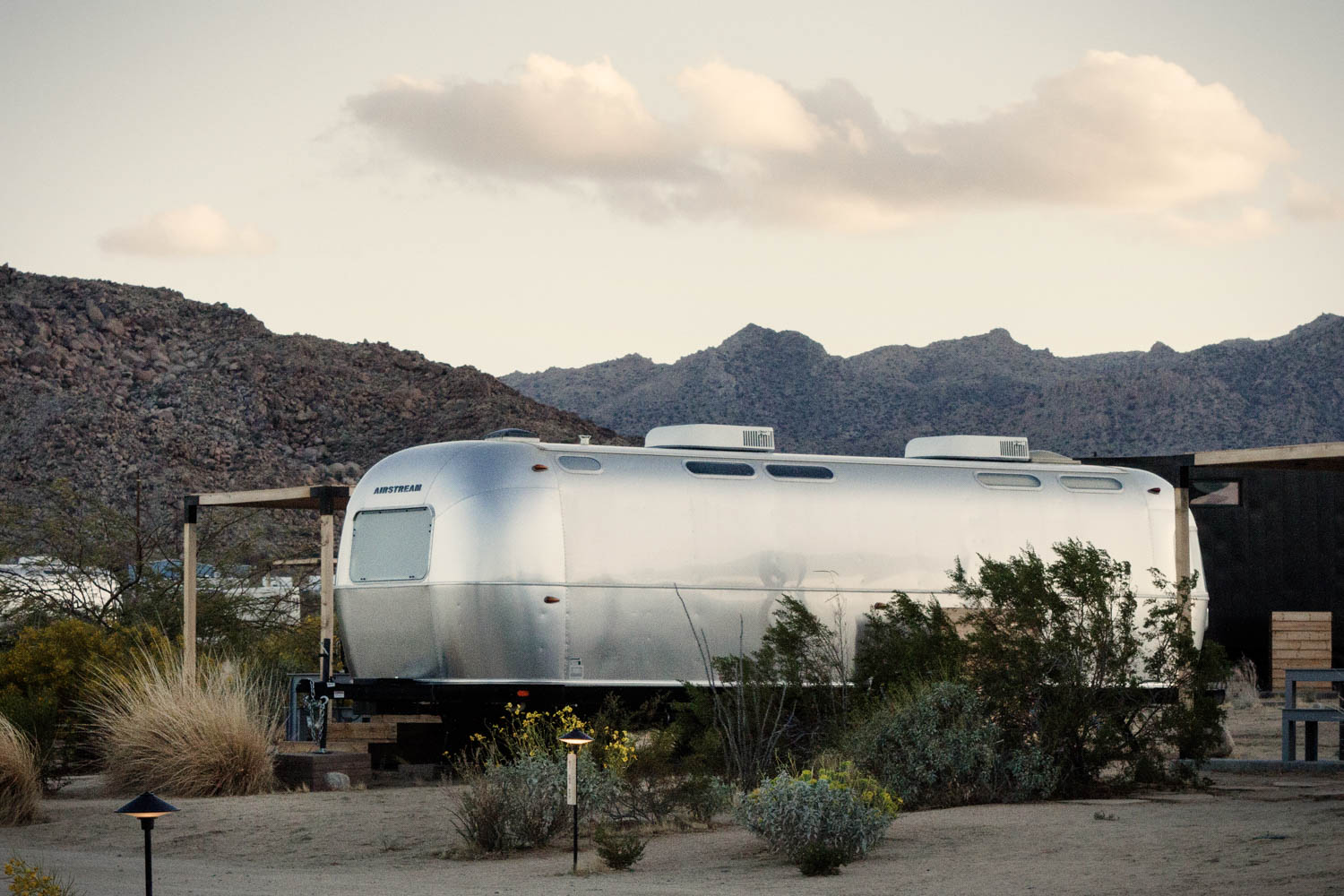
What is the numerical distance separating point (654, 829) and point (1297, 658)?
17425 millimetres

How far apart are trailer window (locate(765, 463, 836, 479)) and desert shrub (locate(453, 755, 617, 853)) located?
4.41 m

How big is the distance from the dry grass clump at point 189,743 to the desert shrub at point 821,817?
5912 millimetres

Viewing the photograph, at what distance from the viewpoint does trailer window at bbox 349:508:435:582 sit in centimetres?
1412

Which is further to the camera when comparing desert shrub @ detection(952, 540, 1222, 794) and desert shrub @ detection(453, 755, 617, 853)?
desert shrub @ detection(952, 540, 1222, 794)

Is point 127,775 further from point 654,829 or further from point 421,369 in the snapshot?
point 421,369

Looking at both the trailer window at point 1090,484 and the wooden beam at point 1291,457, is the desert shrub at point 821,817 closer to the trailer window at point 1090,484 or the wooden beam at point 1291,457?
the wooden beam at point 1291,457

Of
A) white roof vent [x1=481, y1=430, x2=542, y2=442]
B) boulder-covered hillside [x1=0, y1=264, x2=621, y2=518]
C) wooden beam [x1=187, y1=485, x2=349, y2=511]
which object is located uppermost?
boulder-covered hillside [x1=0, y1=264, x2=621, y2=518]

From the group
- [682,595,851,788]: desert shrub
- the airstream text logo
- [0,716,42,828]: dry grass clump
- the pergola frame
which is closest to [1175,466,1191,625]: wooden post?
[682,595,851,788]: desert shrub

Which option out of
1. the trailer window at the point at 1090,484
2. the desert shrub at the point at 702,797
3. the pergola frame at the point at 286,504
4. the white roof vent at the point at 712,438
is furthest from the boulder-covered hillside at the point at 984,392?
the desert shrub at the point at 702,797

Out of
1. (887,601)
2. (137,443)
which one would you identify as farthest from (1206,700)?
(137,443)

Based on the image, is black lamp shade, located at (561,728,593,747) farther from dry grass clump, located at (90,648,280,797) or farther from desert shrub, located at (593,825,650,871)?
dry grass clump, located at (90,648,280,797)

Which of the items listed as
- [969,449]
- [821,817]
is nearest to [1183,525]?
[969,449]

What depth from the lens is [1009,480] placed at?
1608 centimetres

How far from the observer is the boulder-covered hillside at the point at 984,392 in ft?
230
